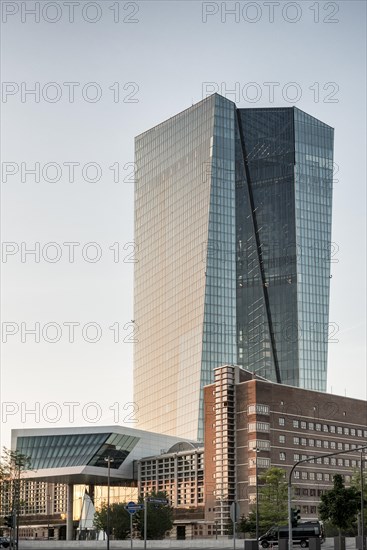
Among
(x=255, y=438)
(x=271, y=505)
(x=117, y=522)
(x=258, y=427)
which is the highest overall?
(x=258, y=427)

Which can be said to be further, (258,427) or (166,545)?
(258,427)

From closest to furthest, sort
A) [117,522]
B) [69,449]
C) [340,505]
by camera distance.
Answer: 1. [340,505]
2. [117,522]
3. [69,449]

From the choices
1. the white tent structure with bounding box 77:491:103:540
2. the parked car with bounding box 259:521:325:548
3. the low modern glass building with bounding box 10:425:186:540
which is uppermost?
the low modern glass building with bounding box 10:425:186:540

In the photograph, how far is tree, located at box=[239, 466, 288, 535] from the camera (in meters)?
130

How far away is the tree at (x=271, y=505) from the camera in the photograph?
5133 inches

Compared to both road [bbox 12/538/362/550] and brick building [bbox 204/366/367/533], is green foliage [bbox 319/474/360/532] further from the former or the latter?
brick building [bbox 204/366/367/533]

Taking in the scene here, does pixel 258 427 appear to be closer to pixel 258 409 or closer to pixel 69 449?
pixel 258 409

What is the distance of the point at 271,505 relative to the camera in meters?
132

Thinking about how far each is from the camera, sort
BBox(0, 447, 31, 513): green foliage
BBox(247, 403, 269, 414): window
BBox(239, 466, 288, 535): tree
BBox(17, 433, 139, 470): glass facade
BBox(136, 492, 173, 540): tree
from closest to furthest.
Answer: BBox(0, 447, 31, 513): green foliage, BBox(239, 466, 288, 535): tree, BBox(136, 492, 173, 540): tree, BBox(247, 403, 269, 414): window, BBox(17, 433, 139, 470): glass facade

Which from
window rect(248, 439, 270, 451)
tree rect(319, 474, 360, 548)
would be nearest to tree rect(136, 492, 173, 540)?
window rect(248, 439, 270, 451)

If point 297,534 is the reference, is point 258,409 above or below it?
above

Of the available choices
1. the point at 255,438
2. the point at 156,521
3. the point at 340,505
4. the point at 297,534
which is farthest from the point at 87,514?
the point at 340,505

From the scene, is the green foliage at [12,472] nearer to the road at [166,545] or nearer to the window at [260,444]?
the road at [166,545]

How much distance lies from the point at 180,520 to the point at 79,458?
21.9 meters
